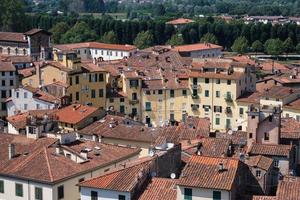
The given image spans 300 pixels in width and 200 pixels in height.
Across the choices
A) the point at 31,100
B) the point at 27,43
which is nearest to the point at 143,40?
the point at 27,43

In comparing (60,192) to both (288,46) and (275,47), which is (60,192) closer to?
(275,47)

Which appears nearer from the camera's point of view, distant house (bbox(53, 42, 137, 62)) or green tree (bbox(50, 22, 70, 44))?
distant house (bbox(53, 42, 137, 62))

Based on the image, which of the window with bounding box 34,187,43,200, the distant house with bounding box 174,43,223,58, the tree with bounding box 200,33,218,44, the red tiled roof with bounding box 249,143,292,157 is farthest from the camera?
the tree with bounding box 200,33,218,44

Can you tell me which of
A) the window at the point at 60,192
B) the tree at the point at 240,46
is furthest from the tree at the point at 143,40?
the window at the point at 60,192

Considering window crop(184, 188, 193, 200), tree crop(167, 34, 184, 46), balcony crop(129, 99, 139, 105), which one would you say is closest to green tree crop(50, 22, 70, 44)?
tree crop(167, 34, 184, 46)

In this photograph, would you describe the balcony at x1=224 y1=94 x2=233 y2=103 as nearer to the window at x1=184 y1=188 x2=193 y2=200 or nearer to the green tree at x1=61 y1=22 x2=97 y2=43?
the window at x1=184 y1=188 x2=193 y2=200

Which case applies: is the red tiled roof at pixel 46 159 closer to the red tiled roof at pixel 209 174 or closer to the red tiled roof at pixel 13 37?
the red tiled roof at pixel 209 174
